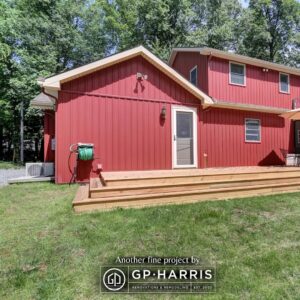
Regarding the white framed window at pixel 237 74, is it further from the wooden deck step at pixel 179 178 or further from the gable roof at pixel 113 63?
the wooden deck step at pixel 179 178

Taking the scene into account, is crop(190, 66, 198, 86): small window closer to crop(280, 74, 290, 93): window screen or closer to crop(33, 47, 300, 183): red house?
crop(33, 47, 300, 183): red house

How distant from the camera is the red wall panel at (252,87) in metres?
10.3

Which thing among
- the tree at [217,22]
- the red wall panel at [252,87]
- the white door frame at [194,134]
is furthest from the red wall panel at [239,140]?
the tree at [217,22]

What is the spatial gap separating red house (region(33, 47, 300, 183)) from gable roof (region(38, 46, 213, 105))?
3 cm

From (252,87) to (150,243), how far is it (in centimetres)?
992

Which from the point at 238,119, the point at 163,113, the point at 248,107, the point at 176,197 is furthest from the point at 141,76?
the point at 248,107

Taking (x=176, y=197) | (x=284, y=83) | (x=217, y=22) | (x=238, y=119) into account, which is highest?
(x=217, y=22)

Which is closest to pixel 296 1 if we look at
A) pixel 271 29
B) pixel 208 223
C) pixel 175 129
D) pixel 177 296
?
pixel 271 29

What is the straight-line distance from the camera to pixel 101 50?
21359 mm

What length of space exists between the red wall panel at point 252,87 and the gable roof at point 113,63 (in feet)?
6.14

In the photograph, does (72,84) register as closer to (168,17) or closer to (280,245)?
(280,245)

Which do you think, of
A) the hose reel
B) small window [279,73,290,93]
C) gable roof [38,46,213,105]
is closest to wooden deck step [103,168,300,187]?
the hose reel

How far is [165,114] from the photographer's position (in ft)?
26.9

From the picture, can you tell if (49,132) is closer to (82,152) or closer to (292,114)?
(82,152)
